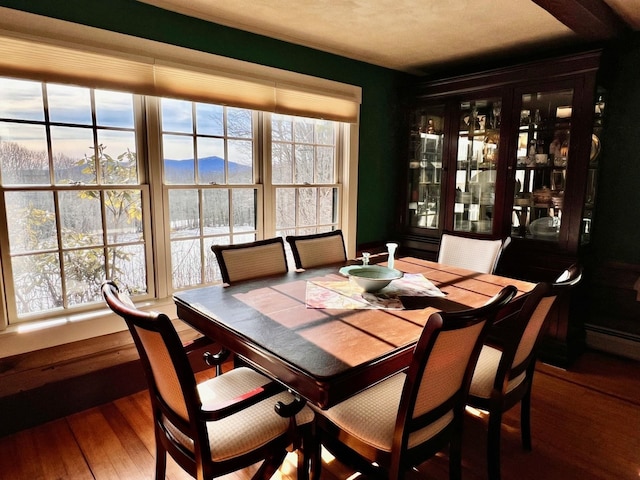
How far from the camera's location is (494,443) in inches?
69.6

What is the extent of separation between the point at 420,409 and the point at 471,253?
1.79m

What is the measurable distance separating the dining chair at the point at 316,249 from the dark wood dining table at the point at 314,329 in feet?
1.12

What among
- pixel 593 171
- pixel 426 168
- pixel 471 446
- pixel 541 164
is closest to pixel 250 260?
pixel 471 446

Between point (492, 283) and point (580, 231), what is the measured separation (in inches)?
43.0

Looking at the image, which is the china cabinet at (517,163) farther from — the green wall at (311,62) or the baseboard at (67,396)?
the baseboard at (67,396)

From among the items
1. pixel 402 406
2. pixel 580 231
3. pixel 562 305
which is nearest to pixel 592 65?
pixel 580 231

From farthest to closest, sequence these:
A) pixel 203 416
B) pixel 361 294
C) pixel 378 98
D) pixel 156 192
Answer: pixel 378 98, pixel 156 192, pixel 361 294, pixel 203 416

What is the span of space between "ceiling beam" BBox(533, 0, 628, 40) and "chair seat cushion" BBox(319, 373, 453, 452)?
210 centimetres

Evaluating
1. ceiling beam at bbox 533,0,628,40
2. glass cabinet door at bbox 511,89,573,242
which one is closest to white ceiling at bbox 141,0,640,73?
ceiling beam at bbox 533,0,628,40

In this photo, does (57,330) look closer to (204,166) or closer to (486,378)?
(204,166)

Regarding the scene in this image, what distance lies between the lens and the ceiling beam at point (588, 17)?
2.21m

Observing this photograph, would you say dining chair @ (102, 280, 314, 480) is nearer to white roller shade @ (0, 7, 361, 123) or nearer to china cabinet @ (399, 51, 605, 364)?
white roller shade @ (0, 7, 361, 123)

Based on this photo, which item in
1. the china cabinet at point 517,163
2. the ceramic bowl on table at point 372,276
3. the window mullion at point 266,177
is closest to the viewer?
the ceramic bowl on table at point 372,276

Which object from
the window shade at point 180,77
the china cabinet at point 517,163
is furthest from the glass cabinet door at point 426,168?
the window shade at point 180,77
